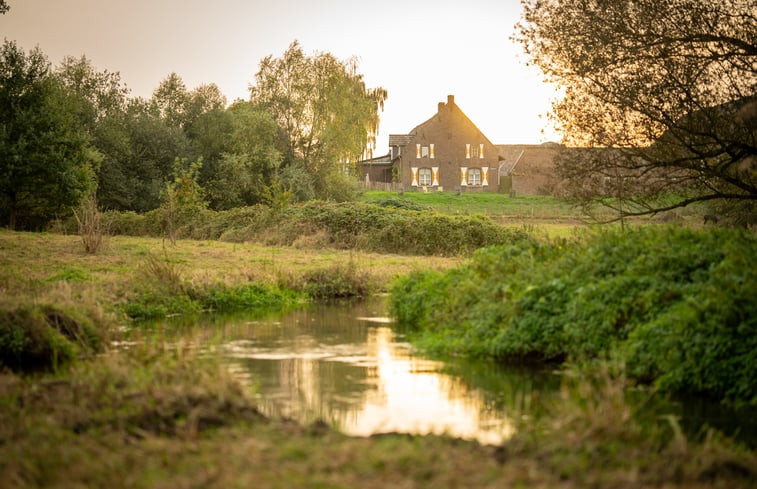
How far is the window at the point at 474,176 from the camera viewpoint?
9031 cm

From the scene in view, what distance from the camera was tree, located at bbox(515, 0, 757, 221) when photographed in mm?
20016

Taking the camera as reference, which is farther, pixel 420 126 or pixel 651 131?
pixel 420 126

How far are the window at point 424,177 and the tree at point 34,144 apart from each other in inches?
1797

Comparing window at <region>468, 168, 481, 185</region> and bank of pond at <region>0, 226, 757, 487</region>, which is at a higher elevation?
window at <region>468, 168, 481, 185</region>

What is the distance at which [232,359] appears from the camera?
1335cm

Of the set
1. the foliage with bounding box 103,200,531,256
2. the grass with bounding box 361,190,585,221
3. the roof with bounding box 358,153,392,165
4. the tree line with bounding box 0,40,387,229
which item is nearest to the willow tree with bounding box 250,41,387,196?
the tree line with bounding box 0,40,387,229

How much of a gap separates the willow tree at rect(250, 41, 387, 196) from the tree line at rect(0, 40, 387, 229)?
0.08 metres

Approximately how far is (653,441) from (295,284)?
1633 cm

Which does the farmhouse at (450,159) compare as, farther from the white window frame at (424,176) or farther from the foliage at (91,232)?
the foliage at (91,232)

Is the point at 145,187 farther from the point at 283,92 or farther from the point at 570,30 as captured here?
the point at 570,30

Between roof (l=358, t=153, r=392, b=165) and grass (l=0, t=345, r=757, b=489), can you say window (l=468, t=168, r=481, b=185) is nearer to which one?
roof (l=358, t=153, r=392, b=165)

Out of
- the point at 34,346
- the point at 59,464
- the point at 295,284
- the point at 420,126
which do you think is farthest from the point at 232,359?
the point at 420,126

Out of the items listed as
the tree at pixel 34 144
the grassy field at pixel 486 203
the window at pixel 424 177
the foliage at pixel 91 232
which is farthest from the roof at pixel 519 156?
the foliage at pixel 91 232

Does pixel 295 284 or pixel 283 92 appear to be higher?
pixel 283 92
